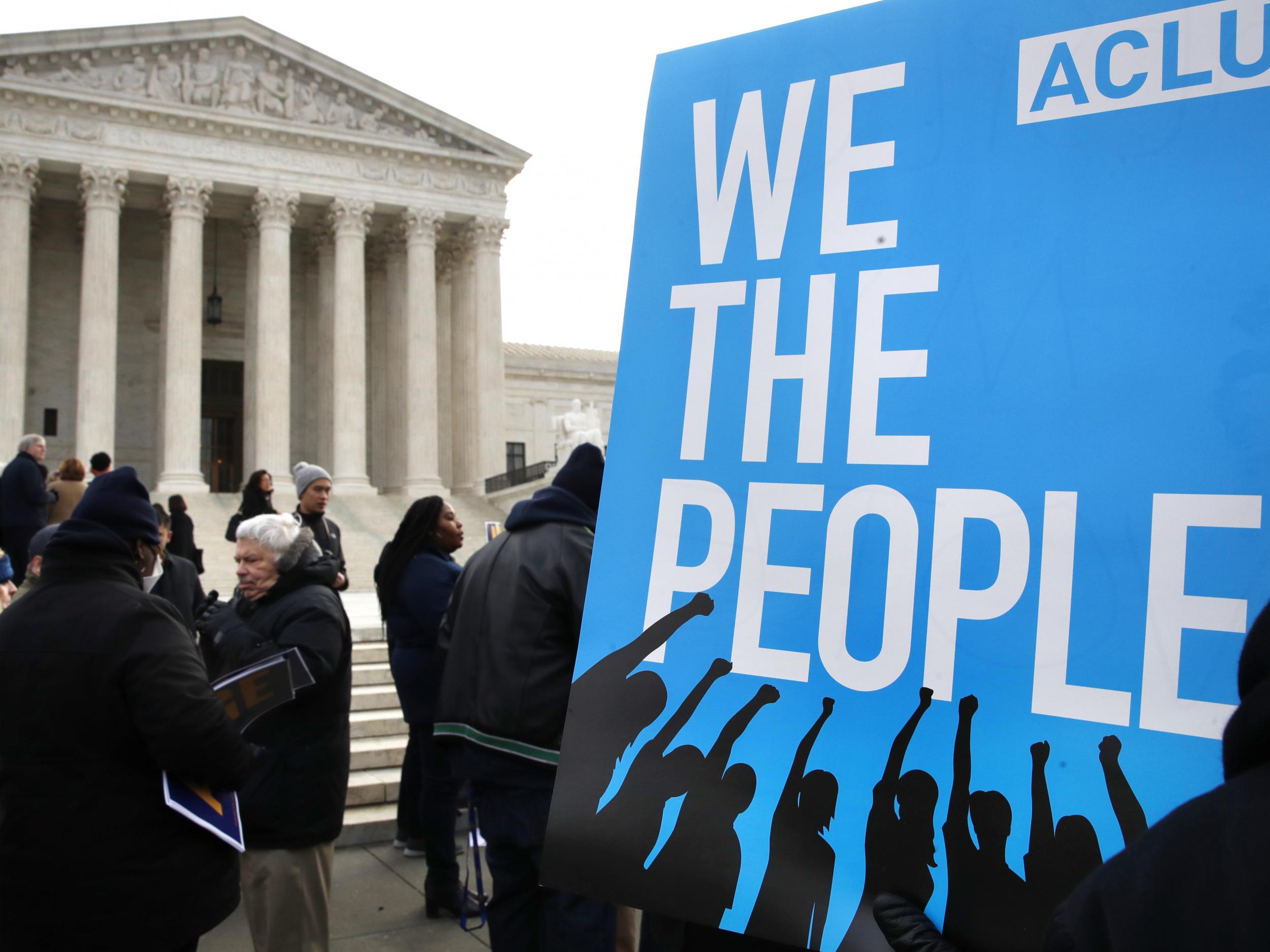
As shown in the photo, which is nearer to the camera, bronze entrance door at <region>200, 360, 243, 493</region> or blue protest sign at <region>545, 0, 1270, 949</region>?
blue protest sign at <region>545, 0, 1270, 949</region>

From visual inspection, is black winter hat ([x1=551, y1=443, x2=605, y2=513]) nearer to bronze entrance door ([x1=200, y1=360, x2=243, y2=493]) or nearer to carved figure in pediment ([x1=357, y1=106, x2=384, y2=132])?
carved figure in pediment ([x1=357, y1=106, x2=384, y2=132])

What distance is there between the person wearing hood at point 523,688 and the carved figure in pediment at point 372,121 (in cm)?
3129

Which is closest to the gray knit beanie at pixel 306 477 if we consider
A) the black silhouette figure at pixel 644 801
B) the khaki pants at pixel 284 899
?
the khaki pants at pixel 284 899

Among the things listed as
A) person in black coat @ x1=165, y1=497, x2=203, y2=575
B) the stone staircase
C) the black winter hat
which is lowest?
the stone staircase

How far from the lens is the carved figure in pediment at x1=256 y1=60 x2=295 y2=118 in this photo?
101 feet

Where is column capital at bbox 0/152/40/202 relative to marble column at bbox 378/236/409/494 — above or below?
above

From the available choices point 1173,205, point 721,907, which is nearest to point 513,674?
point 721,907

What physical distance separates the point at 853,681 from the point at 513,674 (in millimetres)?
2001

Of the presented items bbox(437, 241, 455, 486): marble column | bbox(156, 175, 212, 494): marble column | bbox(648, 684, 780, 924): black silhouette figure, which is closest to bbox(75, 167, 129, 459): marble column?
bbox(156, 175, 212, 494): marble column

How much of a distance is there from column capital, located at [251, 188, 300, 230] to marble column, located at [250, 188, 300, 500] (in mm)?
15

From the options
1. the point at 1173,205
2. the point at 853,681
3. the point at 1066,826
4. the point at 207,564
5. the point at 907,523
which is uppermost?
the point at 1173,205

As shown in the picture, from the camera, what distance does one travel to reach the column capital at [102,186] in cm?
2861

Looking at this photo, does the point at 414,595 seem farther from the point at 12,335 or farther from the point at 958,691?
the point at 12,335

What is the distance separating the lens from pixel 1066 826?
1503mm
